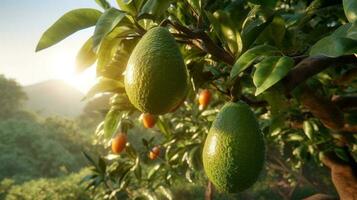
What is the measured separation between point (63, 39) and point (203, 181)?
29.4 feet

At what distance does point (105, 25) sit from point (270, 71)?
1.21 ft

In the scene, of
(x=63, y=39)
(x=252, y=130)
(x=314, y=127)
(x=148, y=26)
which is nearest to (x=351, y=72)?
(x=314, y=127)

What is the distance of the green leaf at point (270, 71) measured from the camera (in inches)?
35.3

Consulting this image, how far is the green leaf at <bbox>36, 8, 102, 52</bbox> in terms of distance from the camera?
3.27 feet

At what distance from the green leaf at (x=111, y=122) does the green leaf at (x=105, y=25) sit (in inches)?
25.0

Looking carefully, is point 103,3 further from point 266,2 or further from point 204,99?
point 204,99

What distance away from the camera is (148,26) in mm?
1183

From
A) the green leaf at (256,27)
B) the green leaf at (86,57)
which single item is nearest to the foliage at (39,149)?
the green leaf at (86,57)

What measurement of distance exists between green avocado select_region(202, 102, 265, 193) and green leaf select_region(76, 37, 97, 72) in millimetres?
371

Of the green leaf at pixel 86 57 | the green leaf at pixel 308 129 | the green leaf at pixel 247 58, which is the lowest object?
the green leaf at pixel 308 129

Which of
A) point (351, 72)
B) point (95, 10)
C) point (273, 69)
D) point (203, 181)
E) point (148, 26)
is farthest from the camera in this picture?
point (203, 181)

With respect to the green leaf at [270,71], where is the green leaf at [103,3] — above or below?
above

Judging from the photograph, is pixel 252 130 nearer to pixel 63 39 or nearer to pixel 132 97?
pixel 132 97

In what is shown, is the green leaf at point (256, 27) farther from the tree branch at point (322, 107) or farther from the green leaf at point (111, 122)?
the green leaf at point (111, 122)
